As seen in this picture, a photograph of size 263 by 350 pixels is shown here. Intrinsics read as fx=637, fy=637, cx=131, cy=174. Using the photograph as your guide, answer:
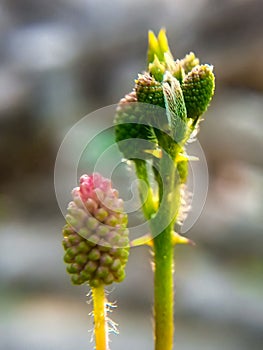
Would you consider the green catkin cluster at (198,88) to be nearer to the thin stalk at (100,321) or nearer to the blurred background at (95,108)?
the thin stalk at (100,321)

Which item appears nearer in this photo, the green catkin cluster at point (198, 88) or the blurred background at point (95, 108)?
the green catkin cluster at point (198, 88)

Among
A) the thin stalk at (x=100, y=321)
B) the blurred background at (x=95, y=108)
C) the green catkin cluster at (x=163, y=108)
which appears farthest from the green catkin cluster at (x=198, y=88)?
the blurred background at (x=95, y=108)

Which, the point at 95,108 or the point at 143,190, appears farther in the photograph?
the point at 95,108

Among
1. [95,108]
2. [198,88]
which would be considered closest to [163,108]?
[198,88]

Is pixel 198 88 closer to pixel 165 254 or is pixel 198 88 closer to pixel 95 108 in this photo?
pixel 165 254

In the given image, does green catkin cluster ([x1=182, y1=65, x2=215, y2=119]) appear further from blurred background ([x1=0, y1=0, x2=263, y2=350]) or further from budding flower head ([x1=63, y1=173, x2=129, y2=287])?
blurred background ([x1=0, y1=0, x2=263, y2=350])

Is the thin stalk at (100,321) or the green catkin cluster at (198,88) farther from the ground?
the green catkin cluster at (198,88)
